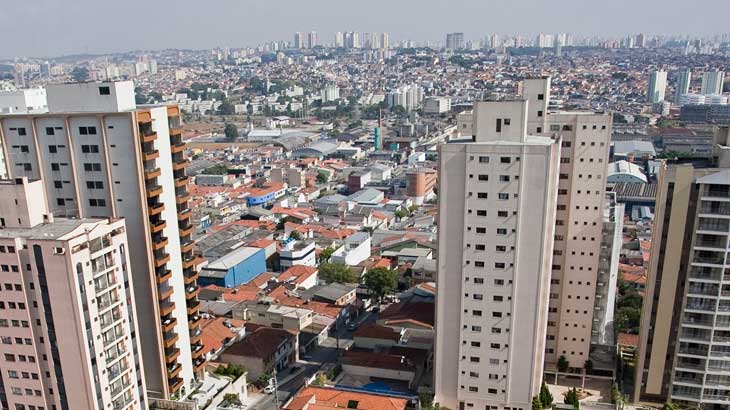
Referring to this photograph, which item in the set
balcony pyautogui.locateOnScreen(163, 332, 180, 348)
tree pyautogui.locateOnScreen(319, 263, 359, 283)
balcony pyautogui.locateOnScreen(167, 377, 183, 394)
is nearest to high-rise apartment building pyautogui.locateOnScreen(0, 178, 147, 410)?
balcony pyautogui.locateOnScreen(163, 332, 180, 348)

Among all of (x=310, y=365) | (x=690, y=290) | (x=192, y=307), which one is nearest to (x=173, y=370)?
(x=192, y=307)

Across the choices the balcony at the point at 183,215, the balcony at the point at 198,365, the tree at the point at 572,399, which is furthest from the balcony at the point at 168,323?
the tree at the point at 572,399

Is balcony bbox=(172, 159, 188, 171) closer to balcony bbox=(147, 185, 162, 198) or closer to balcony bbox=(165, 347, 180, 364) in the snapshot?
balcony bbox=(147, 185, 162, 198)

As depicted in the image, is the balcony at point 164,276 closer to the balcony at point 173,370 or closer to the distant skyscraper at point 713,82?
the balcony at point 173,370

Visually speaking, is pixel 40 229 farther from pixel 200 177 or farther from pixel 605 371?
pixel 200 177

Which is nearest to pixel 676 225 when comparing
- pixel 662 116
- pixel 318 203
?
pixel 318 203

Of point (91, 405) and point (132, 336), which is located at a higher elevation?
point (132, 336)
